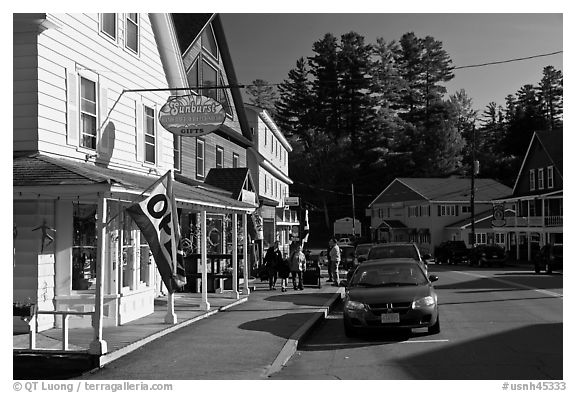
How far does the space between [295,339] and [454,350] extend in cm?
278

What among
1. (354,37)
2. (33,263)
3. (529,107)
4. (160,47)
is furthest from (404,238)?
(33,263)

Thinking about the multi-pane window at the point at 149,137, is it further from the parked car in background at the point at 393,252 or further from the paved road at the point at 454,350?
the parked car in background at the point at 393,252

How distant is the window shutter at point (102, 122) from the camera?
13.7 m

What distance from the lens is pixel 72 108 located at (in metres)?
12.6

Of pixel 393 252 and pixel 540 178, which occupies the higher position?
pixel 540 178

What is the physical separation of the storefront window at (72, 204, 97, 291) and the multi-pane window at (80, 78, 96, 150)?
138cm

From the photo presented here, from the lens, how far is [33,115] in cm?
1148

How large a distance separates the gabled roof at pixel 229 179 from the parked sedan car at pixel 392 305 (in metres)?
10.5

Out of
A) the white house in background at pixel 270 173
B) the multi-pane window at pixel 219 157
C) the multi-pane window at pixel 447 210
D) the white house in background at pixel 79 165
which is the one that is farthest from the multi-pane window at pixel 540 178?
the white house in background at pixel 79 165

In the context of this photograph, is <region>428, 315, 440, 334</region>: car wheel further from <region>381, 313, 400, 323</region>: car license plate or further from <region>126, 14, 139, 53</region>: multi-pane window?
Answer: <region>126, 14, 139, 53</region>: multi-pane window

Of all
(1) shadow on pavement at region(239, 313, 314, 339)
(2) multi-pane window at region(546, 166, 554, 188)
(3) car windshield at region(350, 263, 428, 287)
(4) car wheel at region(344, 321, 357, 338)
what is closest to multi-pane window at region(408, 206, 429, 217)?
(2) multi-pane window at region(546, 166, 554, 188)

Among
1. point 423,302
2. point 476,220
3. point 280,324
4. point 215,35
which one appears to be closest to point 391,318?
point 423,302

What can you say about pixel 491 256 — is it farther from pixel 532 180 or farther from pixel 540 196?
pixel 532 180
